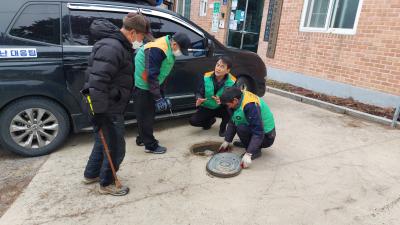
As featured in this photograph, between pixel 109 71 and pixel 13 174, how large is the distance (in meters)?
1.85

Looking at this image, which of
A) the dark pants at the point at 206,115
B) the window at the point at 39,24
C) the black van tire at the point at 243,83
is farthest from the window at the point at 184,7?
the window at the point at 39,24

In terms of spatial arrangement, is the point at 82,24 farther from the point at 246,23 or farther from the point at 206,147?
the point at 246,23

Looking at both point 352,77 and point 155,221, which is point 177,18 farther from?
point 352,77

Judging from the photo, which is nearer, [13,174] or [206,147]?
[13,174]

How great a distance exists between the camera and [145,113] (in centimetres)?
339

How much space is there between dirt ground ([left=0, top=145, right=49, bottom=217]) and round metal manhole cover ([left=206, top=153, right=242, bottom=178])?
1.99 metres

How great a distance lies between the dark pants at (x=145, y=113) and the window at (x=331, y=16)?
5.28 m

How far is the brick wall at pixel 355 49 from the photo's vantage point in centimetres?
554

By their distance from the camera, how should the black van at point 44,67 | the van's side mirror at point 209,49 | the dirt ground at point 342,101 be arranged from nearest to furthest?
the black van at point 44,67 → the van's side mirror at point 209,49 → the dirt ground at point 342,101

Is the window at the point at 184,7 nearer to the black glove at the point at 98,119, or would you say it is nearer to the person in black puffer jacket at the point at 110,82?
the person in black puffer jacket at the point at 110,82

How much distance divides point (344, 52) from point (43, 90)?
6243mm

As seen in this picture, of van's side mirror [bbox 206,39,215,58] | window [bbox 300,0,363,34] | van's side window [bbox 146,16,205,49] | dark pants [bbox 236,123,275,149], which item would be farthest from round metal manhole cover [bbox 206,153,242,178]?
window [bbox 300,0,363,34]

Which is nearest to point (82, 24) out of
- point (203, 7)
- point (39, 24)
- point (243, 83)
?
point (39, 24)

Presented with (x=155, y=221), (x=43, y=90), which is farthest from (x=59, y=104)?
(x=155, y=221)
